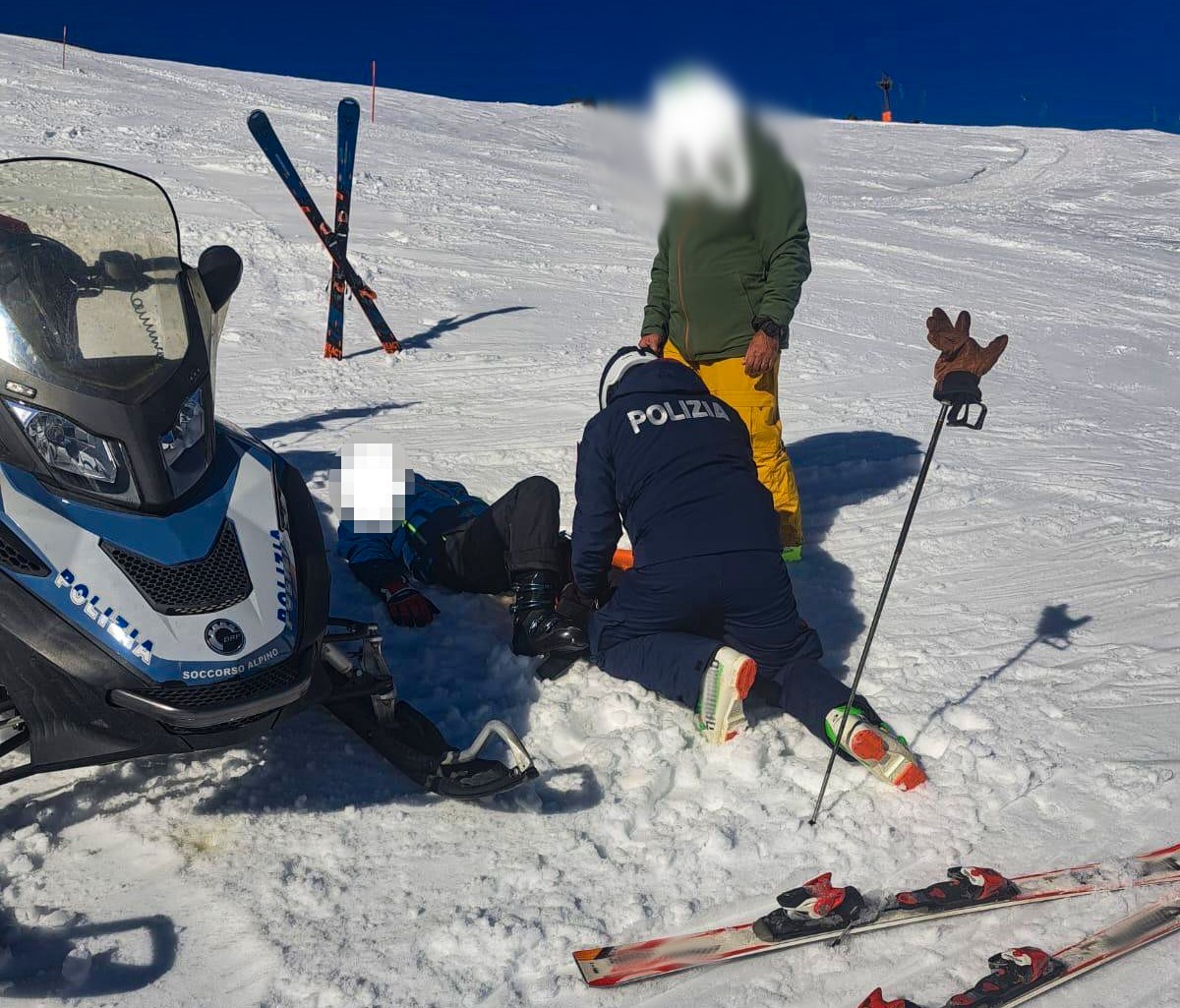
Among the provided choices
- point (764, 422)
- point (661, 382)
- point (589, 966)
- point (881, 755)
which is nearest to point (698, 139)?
point (661, 382)

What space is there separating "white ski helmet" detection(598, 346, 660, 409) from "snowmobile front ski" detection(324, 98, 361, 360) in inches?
174

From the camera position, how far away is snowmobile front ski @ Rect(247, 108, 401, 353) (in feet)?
25.5

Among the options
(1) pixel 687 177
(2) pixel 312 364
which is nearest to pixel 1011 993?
(1) pixel 687 177

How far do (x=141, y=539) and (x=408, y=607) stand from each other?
1.57 meters

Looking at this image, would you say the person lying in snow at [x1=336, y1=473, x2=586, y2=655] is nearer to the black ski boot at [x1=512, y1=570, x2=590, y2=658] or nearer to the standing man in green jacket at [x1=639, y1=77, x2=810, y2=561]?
the black ski boot at [x1=512, y1=570, x2=590, y2=658]

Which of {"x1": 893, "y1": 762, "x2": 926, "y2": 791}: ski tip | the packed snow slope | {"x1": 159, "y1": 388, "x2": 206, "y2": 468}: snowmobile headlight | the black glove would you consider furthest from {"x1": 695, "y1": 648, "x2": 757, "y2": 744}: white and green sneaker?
{"x1": 159, "y1": 388, "x2": 206, "y2": 468}: snowmobile headlight

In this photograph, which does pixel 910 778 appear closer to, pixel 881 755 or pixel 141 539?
pixel 881 755

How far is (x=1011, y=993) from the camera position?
7.77 feet

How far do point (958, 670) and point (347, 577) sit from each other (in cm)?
243

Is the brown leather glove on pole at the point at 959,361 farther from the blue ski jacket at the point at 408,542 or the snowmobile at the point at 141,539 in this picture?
the blue ski jacket at the point at 408,542

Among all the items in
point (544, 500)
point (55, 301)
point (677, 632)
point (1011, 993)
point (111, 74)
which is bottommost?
point (1011, 993)

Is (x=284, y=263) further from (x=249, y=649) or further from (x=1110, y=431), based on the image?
(x=249, y=649)

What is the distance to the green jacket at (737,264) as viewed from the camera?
4.72 m

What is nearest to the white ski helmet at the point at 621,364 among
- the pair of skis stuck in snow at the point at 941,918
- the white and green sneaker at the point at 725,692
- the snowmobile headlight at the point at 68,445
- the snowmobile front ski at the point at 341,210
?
the white and green sneaker at the point at 725,692
